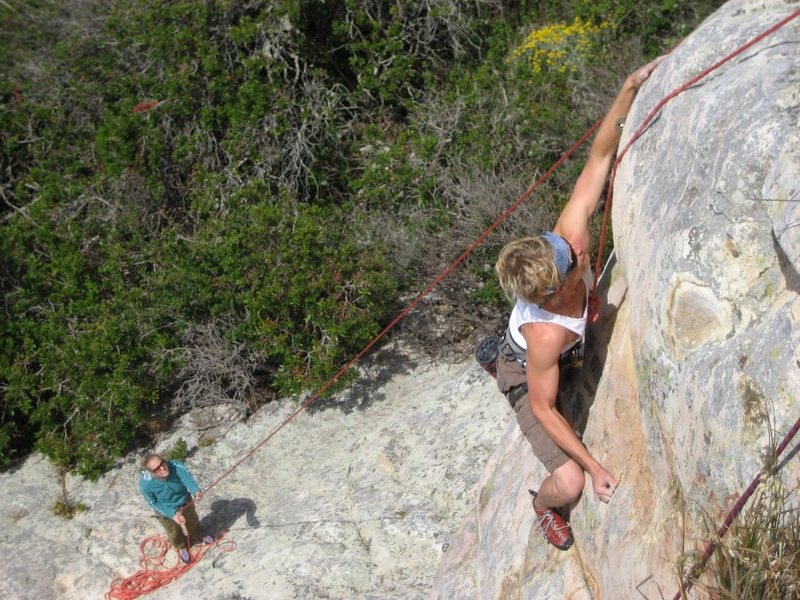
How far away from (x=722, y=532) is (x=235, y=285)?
5.54 metres

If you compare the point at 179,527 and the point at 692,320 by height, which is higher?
the point at 692,320

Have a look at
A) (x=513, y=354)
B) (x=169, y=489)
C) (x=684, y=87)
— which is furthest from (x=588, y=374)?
(x=169, y=489)

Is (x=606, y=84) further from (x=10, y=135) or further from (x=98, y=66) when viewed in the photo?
(x=10, y=135)

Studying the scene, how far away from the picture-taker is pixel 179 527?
21.7ft

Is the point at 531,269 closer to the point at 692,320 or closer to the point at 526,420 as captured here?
the point at 692,320

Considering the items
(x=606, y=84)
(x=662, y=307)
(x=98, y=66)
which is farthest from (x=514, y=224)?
(x=98, y=66)

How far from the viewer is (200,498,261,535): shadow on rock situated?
689cm

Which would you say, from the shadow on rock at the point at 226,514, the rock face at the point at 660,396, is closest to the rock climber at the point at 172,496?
the shadow on rock at the point at 226,514

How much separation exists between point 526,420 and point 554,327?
→ 0.59 m

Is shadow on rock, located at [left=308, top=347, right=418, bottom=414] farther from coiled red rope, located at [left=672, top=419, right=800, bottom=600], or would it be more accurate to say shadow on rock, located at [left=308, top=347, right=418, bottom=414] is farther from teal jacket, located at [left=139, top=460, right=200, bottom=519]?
coiled red rope, located at [left=672, top=419, right=800, bottom=600]

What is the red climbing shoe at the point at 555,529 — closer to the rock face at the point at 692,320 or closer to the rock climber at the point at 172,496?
the rock face at the point at 692,320

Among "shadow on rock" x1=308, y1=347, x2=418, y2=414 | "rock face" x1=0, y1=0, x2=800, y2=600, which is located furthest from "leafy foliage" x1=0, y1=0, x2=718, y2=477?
"rock face" x1=0, y1=0, x2=800, y2=600

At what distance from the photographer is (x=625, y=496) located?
330 cm

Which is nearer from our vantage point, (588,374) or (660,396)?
(660,396)
